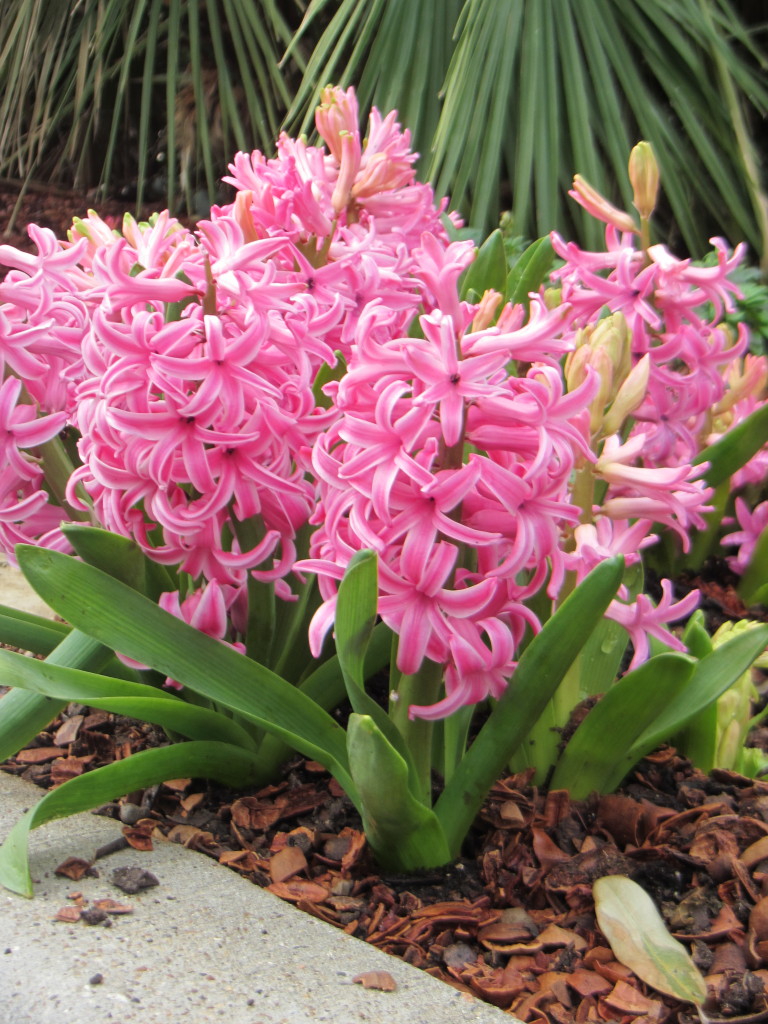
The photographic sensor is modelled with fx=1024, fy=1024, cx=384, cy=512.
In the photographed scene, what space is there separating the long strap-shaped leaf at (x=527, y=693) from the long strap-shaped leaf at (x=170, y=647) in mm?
136

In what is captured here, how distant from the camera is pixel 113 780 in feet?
3.93

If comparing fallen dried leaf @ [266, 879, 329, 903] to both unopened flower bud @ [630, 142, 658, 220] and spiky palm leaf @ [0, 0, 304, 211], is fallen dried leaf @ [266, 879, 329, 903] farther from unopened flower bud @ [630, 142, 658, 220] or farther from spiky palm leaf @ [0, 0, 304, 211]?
spiky palm leaf @ [0, 0, 304, 211]

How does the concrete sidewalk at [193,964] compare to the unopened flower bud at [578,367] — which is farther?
the unopened flower bud at [578,367]

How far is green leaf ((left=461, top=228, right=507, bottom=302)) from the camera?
166 cm

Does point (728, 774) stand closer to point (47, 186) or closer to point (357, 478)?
point (357, 478)

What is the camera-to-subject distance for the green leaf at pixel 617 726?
1.13 meters

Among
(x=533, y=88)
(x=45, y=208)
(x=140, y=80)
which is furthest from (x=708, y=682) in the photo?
(x=140, y=80)

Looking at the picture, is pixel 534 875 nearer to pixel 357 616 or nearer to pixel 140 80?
pixel 357 616

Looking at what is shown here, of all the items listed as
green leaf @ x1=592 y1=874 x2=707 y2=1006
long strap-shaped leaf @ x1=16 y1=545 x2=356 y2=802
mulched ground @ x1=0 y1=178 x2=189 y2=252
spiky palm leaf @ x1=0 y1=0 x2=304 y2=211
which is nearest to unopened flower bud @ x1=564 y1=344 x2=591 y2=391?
long strap-shaped leaf @ x1=16 y1=545 x2=356 y2=802

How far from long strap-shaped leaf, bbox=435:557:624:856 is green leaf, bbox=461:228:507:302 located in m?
0.74

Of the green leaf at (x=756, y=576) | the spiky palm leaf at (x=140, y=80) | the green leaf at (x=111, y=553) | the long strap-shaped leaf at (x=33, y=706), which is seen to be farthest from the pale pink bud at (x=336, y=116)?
the spiky palm leaf at (x=140, y=80)

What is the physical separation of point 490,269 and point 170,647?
0.84 meters

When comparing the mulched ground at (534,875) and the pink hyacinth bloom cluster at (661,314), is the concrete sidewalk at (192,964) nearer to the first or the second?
the mulched ground at (534,875)

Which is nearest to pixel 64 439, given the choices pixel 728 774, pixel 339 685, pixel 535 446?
pixel 339 685
